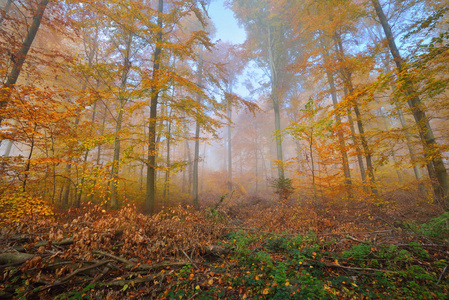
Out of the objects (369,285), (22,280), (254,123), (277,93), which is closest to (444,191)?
(369,285)

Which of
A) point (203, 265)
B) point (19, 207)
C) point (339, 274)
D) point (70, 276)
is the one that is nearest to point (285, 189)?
point (339, 274)

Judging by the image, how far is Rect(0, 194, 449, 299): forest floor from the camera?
287 centimetres

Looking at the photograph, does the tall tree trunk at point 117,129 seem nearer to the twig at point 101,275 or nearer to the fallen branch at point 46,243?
the fallen branch at point 46,243

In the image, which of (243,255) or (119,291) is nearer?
(119,291)

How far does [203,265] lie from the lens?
3967mm

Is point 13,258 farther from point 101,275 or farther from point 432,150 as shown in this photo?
point 432,150

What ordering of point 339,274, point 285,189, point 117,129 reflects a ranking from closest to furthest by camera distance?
point 339,274 → point 117,129 → point 285,189

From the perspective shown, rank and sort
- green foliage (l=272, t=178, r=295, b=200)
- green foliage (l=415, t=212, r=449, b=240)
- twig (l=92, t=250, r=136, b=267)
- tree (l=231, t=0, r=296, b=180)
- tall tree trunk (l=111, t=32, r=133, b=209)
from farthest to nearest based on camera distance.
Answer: tree (l=231, t=0, r=296, b=180) < green foliage (l=272, t=178, r=295, b=200) < tall tree trunk (l=111, t=32, r=133, b=209) < green foliage (l=415, t=212, r=449, b=240) < twig (l=92, t=250, r=136, b=267)

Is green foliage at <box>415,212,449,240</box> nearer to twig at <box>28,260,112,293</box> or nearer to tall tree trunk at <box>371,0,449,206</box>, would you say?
tall tree trunk at <box>371,0,449,206</box>

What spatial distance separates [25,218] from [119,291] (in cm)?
366

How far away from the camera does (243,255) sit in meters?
4.15

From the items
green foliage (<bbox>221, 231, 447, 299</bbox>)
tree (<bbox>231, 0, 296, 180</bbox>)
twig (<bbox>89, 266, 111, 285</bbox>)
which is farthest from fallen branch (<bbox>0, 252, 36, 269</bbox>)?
tree (<bbox>231, 0, 296, 180</bbox>)

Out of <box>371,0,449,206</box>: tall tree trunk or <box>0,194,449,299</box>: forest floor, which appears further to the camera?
<box>371,0,449,206</box>: tall tree trunk

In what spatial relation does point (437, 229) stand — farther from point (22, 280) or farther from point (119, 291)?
point (22, 280)
